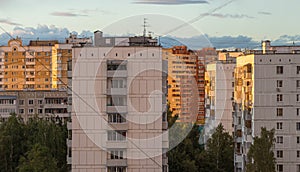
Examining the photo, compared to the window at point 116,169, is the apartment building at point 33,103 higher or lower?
higher

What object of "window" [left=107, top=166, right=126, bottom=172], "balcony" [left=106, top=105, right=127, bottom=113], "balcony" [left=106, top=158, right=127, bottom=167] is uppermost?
"balcony" [left=106, top=105, right=127, bottom=113]

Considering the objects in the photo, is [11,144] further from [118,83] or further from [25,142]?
[118,83]

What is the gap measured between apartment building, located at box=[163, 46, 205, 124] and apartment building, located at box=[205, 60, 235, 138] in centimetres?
769

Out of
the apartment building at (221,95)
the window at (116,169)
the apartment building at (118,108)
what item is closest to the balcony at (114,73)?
the apartment building at (118,108)

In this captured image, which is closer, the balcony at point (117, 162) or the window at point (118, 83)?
the balcony at point (117, 162)

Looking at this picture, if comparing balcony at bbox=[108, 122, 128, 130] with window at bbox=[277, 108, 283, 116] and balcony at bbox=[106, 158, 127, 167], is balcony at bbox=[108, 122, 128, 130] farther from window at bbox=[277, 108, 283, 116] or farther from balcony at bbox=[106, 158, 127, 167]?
window at bbox=[277, 108, 283, 116]

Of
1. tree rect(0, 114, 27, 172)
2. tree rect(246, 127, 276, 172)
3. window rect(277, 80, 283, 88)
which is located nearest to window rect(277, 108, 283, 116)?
window rect(277, 80, 283, 88)

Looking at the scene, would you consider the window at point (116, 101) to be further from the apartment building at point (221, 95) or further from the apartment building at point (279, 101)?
the apartment building at point (221, 95)

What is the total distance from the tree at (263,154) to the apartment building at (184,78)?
13267mm

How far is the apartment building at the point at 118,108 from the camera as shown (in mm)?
9711

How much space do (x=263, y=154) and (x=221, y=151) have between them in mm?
2398

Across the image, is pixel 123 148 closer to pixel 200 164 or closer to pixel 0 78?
pixel 200 164

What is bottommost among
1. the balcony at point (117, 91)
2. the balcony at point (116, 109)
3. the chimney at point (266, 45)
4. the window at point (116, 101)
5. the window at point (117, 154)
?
the window at point (117, 154)

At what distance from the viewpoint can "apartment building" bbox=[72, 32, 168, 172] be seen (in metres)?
9.71
